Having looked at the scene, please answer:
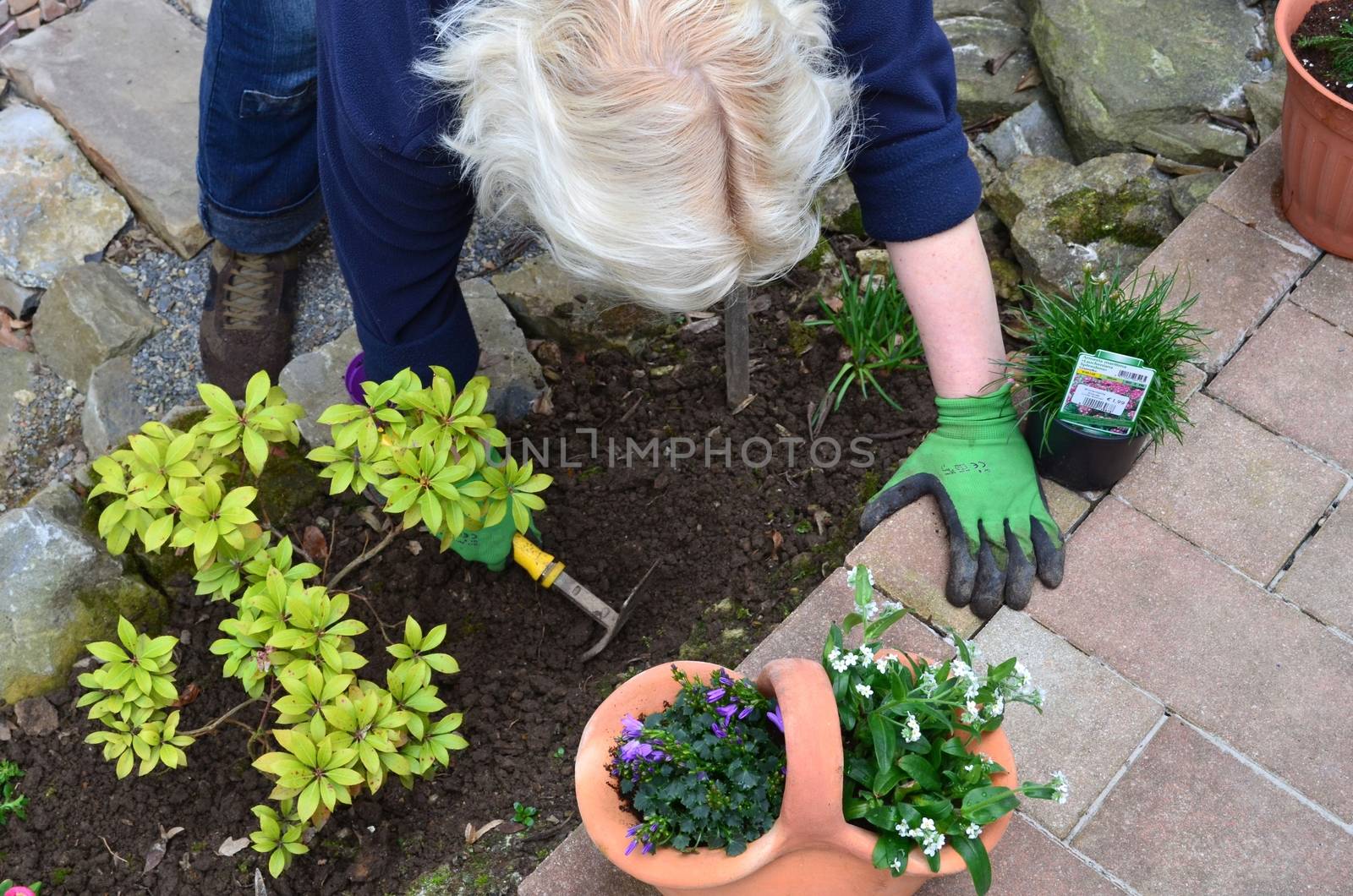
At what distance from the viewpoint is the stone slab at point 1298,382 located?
6.98ft

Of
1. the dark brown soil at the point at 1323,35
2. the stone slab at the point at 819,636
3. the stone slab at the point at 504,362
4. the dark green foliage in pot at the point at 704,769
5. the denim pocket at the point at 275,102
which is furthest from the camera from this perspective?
the stone slab at the point at 504,362

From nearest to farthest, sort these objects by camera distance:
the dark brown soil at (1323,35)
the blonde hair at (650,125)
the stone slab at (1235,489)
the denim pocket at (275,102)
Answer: the blonde hair at (650,125) → the stone slab at (1235,489) → the dark brown soil at (1323,35) → the denim pocket at (275,102)

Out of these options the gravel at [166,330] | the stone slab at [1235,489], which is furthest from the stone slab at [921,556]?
the gravel at [166,330]

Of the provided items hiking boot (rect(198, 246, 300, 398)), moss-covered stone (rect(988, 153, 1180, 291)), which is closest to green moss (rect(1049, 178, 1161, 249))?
moss-covered stone (rect(988, 153, 1180, 291))

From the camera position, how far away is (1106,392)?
1.83 m

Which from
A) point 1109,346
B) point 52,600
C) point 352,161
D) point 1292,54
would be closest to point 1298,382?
point 1109,346

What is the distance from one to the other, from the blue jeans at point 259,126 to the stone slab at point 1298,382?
6.84 ft

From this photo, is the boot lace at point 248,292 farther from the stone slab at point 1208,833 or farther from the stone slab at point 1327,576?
the stone slab at point 1327,576

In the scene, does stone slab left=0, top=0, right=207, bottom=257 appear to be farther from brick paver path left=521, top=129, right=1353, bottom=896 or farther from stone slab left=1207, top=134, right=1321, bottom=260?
stone slab left=1207, top=134, right=1321, bottom=260

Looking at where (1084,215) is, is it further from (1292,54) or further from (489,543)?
(489,543)

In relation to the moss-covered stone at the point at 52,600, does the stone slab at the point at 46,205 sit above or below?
above

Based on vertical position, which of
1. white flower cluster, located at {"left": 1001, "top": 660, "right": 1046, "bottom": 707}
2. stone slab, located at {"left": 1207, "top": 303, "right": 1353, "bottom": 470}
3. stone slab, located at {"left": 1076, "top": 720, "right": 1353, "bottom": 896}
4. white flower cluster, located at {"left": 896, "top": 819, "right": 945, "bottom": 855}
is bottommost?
stone slab, located at {"left": 1076, "top": 720, "right": 1353, "bottom": 896}

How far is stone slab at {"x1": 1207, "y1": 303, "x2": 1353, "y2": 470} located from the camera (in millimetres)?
2129

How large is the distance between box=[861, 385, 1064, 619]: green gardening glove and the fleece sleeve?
14.8 inches
